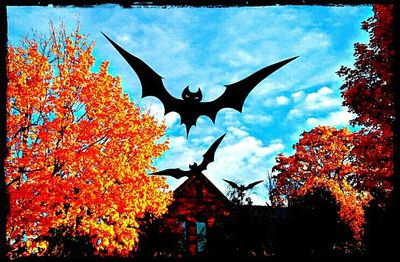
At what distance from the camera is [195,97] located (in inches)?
124

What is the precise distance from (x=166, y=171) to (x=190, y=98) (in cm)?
68

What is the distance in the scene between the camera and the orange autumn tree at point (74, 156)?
1162 cm

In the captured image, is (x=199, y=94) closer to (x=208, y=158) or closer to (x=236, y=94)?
(x=236, y=94)

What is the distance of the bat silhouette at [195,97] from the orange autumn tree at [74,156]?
359 inches

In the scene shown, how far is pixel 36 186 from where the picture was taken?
11391mm

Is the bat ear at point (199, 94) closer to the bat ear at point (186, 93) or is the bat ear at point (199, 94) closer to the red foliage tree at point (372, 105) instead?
the bat ear at point (186, 93)

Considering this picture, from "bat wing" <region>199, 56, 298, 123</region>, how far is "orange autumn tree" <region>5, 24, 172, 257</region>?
9.45 metres

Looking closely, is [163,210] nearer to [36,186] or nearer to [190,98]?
[36,186]

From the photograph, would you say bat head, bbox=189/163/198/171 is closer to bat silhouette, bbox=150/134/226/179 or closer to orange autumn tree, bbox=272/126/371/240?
bat silhouette, bbox=150/134/226/179

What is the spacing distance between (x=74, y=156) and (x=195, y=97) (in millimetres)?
10342

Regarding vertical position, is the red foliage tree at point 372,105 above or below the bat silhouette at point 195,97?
above

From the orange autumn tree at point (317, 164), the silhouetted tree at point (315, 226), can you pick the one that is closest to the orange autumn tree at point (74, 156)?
the silhouetted tree at point (315, 226)

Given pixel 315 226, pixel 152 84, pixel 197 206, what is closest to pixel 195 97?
pixel 152 84

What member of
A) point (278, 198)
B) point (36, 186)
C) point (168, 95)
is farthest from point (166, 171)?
point (278, 198)
